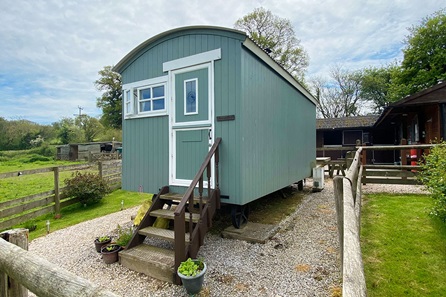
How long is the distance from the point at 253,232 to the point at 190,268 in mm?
1849

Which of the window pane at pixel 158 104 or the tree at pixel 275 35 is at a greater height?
the tree at pixel 275 35

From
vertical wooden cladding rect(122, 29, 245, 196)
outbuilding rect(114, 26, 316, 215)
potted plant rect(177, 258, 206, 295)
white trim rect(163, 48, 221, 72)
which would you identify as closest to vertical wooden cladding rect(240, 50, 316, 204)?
outbuilding rect(114, 26, 316, 215)

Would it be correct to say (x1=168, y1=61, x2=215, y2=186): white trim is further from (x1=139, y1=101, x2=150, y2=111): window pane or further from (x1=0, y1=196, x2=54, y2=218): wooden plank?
(x1=0, y1=196, x2=54, y2=218): wooden plank

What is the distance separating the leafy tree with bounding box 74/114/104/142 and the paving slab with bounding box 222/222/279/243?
3736cm

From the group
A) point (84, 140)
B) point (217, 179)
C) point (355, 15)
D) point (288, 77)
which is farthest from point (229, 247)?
point (84, 140)

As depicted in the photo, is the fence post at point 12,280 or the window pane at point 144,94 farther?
the window pane at point 144,94

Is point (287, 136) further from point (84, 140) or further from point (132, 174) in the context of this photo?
point (84, 140)

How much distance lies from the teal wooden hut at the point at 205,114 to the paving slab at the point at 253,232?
19cm

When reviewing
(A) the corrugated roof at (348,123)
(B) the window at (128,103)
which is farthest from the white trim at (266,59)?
(A) the corrugated roof at (348,123)

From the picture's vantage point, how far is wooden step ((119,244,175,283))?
3.05 m

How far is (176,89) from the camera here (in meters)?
4.46

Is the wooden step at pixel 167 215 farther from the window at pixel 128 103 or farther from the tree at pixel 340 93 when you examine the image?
the tree at pixel 340 93

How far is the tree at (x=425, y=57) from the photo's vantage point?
17422mm

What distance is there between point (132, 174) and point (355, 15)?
1531 centimetres
